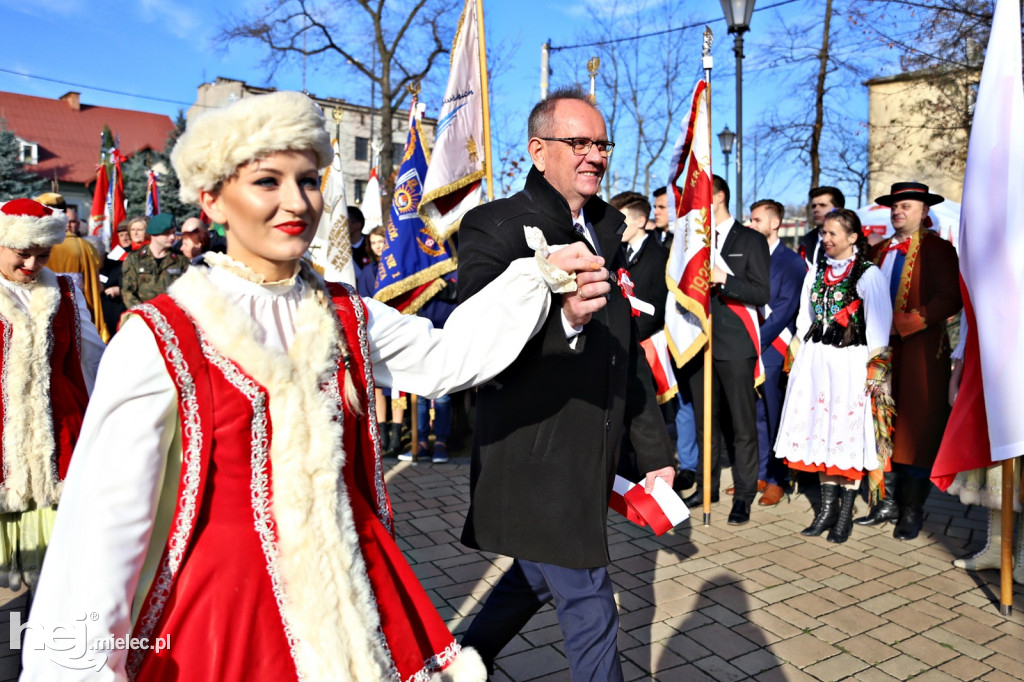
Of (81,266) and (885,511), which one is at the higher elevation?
(81,266)

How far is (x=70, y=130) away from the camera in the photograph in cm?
4619

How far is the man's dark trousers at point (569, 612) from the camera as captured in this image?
258 cm

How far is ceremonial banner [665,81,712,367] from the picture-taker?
19.2 ft

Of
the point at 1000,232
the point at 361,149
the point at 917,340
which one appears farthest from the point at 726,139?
the point at 361,149

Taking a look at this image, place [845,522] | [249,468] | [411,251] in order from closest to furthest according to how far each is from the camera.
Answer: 1. [249,468]
2. [845,522]
3. [411,251]

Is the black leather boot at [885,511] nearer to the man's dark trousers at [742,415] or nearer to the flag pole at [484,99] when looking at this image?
the man's dark trousers at [742,415]

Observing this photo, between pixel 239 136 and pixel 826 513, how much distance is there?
5.12 metres

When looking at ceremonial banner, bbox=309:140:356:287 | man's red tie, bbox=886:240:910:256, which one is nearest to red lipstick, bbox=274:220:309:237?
man's red tie, bbox=886:240:910:256

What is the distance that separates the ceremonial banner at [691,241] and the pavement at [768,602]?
141 centimetres

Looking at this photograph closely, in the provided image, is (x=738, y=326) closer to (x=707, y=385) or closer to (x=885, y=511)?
(x=707, y=385)

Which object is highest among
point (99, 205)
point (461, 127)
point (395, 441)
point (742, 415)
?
point (99, 205)

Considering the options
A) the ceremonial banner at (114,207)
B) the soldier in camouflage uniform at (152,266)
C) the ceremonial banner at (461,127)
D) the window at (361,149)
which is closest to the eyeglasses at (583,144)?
the ceremonial banner at (461,127)

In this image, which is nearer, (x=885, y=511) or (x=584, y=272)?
(x=584, y=272)

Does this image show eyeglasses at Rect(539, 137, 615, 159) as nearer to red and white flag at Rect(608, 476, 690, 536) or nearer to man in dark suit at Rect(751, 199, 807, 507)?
red and white flag at Rect(608, 476, 690, 536)
